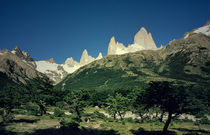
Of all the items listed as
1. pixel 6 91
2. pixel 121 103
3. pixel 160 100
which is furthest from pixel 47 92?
pixel 160 100

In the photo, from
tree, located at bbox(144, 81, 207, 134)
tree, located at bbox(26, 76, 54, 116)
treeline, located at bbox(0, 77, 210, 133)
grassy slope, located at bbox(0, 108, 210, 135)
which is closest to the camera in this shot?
tree, located at bbox(144, 81, 207, 134)

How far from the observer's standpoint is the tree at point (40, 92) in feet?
164

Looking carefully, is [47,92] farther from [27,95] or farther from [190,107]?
[190,107]

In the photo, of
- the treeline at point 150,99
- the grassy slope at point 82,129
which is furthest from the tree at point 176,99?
the grassy slope at point 82,129

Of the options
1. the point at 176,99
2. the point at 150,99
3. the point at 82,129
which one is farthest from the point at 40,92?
the point at 176,99

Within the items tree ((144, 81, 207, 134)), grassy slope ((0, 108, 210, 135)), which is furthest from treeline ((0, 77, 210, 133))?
grassy slope ((0, 108, 210, 135))

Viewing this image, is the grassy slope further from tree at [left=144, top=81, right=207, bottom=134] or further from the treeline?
tree at [left=144, top=81, right=207, bottom=134]

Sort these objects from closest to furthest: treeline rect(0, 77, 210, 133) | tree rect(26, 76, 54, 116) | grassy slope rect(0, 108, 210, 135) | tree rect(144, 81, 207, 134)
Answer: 1. tree rect(144, 81, 207, 134)
2. treeline rect(0, 77, 210, 133)
3. grassy slope rect(0, 108, 210, 135)
4. tree rect(26, 76, 54, 116)

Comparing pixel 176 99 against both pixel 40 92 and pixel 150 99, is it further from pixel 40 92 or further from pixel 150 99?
pixel 40 92

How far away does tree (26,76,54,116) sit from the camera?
4996 centimetres

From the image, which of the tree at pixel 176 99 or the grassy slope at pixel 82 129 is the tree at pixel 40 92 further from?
the tree at pixel 176 99

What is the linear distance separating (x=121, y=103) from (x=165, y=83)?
3004 cm

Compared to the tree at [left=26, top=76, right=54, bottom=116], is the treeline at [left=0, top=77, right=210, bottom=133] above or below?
below

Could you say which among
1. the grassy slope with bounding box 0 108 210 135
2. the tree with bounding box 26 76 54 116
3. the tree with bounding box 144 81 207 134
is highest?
the tree with bounding box 26 76 54 116
